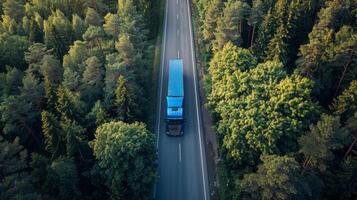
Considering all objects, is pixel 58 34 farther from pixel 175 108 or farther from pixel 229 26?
pixel 229 26

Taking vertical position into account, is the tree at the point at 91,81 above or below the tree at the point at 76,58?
below

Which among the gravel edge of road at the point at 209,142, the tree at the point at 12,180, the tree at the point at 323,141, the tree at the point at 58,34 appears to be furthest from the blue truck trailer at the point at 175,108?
the tree at the point at 12,180

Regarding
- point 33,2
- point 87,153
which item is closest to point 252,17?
point 87,153

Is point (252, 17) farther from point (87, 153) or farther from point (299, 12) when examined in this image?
point (87, 153)

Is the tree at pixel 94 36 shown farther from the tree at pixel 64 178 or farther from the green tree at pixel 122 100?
the tree at pixel 64 178

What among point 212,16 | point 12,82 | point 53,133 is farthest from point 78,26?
point 53,133

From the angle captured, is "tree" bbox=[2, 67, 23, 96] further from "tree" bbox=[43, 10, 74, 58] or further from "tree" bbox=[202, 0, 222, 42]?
"tree" bbox=[202, 0, 222, 42]
